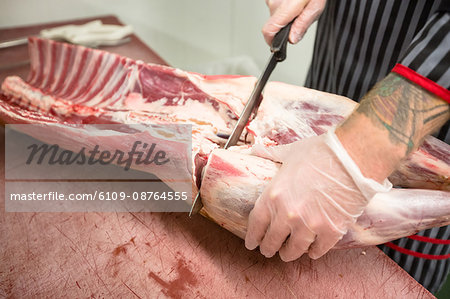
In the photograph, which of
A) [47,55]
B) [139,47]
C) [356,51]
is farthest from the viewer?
[139,47]

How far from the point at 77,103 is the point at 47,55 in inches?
19.8

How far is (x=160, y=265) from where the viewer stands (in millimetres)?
1153

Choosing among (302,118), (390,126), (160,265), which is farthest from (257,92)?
(160,265)

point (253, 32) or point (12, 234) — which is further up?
point (253, 32)

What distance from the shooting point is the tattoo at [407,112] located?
890 mm

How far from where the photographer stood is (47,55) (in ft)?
6.66

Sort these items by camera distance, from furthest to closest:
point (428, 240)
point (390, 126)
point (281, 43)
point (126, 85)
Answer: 1. point (126, 85)
2. point (281, 43)
3. point (428, 240)
4. point (390, 126)

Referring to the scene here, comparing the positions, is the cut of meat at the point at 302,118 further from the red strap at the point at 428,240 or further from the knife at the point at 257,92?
the red strap at the point at 428,240

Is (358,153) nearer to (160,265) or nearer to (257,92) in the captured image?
(257,92)

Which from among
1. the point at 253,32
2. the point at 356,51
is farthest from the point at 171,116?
the point at 253,32

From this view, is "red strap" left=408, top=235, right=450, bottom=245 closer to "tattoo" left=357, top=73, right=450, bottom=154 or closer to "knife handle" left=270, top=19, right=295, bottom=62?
"tattoo" left=357, top=73, right=450, bottom=154

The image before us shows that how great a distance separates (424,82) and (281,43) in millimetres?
640

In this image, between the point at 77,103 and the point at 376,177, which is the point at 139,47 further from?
the point at 376,177

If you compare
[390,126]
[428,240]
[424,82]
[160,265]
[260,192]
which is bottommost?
[160,265]
